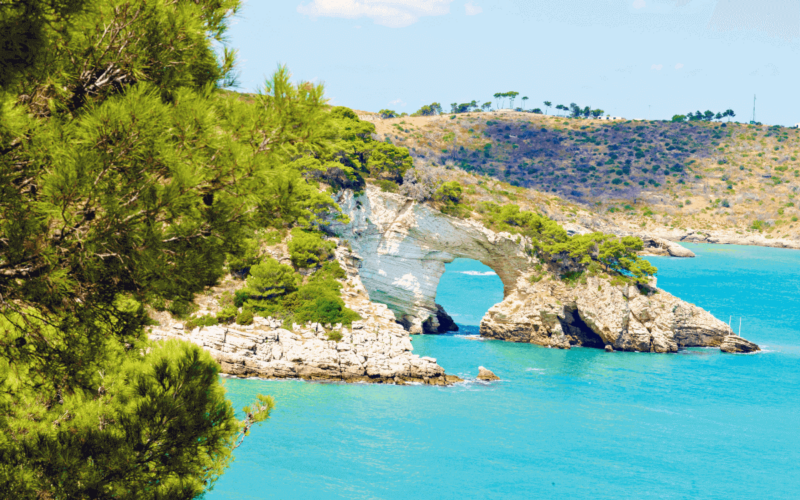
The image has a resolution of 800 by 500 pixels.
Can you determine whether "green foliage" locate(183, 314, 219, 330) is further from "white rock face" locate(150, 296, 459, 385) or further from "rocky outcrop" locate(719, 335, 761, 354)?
"rocky outcrop" locate(719, 335, 761, 354)

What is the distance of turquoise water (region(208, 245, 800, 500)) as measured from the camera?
906 inches

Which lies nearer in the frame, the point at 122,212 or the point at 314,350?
the point at 122,212

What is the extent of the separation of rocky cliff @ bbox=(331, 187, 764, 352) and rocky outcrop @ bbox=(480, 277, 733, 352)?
69 millimetres

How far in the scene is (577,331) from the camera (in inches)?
1774

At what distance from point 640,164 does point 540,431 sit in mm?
105211

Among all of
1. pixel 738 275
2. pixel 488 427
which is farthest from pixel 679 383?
pixel 738 275

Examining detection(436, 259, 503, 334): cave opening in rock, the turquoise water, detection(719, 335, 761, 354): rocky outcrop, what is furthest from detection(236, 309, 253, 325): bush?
detection(719, 335, 761, 354): rocky outcrop

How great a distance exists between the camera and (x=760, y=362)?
140 feet

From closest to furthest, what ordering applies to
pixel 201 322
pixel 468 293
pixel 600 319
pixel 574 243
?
1. pixel 201 322
2. pixel 600 319
3. pixel 574 243
4. pixel 468 293

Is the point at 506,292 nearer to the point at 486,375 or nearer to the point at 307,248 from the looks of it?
the point at 486,375

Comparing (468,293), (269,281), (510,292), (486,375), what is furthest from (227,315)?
(468,293)

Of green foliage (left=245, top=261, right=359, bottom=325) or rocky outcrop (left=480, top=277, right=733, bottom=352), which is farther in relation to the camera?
rocky outcrop (left=480, top=277, right=733, bottom=352)

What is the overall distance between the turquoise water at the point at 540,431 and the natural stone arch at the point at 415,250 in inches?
151

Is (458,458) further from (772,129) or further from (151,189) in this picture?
(772,129)
